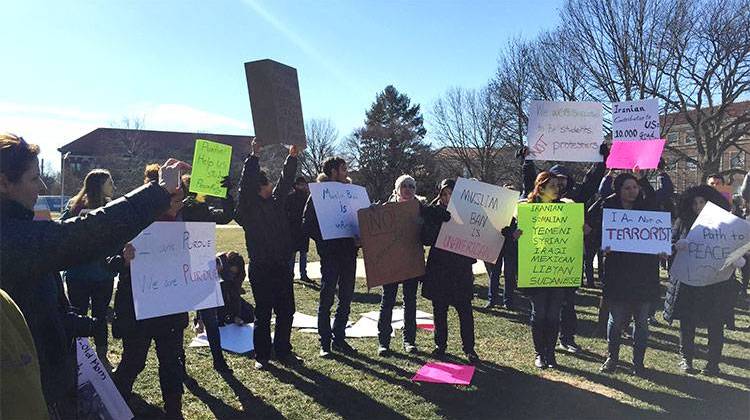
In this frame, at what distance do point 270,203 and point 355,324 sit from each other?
278 cm

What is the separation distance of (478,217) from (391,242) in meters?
1.01

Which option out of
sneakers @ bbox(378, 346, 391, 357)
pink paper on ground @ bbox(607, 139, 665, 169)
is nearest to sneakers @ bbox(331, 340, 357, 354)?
sneakers @ bbox(378, 346, 391, 357)

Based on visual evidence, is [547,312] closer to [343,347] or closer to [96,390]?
[343,347]

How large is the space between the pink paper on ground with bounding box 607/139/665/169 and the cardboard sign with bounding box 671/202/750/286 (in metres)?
1.01

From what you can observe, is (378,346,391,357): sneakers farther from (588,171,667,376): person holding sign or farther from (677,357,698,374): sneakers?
(677,357,698,374): sneakers

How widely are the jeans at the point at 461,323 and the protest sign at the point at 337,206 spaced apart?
1267 mm

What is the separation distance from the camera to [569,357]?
5.89m

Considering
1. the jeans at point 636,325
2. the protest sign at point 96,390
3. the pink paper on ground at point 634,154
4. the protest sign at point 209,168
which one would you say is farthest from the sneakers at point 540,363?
the protest sign at point 96,390

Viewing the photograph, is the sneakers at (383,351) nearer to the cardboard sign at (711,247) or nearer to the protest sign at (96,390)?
the protest sign at (96,390)

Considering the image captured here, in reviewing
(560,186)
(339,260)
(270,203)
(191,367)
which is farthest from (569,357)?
(191,367)

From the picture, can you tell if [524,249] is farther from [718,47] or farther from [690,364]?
[718,47]

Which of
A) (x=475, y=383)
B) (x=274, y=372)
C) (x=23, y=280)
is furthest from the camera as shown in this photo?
(x=274, y=372)

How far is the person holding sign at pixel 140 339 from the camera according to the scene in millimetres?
3900

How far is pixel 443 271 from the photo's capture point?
567cm
